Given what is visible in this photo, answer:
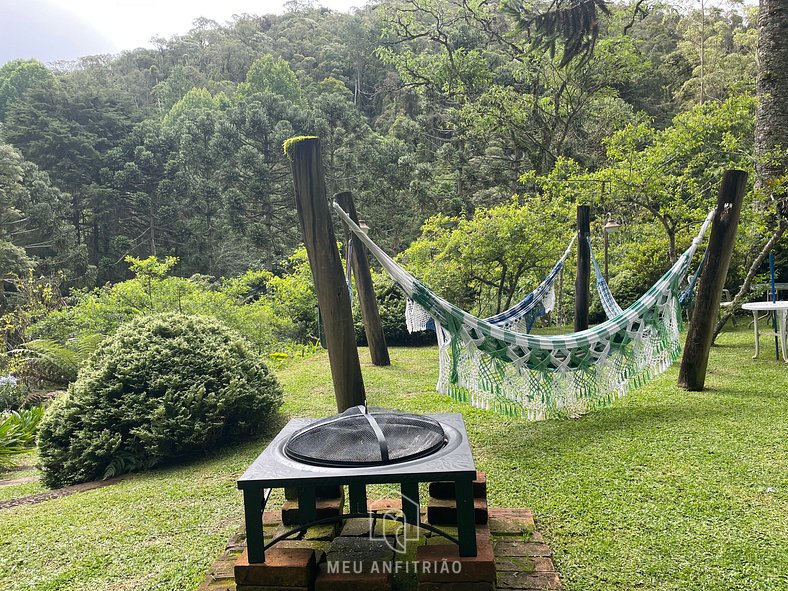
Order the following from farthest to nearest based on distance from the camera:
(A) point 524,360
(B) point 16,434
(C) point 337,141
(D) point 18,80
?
(D) point 18,80, (C) point 337,141, (B) point 16,434, (A) point 524,360

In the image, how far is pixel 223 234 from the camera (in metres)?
14.2

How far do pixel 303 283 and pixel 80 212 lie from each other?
31.9ft

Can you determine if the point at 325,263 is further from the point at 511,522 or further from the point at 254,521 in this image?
the point at 254,521

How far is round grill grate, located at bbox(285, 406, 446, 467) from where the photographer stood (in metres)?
1.19

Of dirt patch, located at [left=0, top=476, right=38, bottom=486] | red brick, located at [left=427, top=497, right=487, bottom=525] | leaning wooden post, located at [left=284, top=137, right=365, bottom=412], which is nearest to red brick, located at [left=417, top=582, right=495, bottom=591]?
red brick, located at [left=427, top=497, right=487, bottom=525]

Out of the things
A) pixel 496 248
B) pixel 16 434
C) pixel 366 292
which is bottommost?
pixel 16 434

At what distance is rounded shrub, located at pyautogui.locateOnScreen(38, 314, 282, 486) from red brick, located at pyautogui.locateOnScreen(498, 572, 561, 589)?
180 centimetres

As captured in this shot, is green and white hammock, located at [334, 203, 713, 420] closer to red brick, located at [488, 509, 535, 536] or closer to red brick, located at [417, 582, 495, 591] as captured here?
red brick, located at [488, 509, 535, 536]

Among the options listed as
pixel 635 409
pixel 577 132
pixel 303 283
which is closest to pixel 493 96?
pixel 577 132

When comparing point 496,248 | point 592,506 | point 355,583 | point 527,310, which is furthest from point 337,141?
point 355,583

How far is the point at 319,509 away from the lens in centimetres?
150

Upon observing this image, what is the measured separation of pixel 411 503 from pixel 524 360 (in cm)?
120

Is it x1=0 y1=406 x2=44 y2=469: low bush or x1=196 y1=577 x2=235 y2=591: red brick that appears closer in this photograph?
x1=196 y1=577 x2=235 y2=591: red brick

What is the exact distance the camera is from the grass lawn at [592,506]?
1497 millimetres
